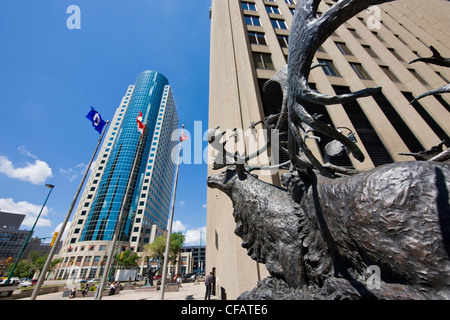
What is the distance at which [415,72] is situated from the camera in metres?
14.4

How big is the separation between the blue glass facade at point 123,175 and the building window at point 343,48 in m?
35.0

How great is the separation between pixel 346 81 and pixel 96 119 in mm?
14916

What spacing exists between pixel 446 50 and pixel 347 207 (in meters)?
20.4

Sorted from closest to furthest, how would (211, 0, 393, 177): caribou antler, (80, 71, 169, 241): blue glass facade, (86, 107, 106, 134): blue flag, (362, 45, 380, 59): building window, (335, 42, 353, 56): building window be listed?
1. (211, 0, 393, 177): caribou antler
2. (86, 107, 106, 134): blue flag
3. (335, 42, 353, 56): building window
4. (362, 45, 380, 59): building window
5. (80, 71, 169, 241): blue glass facade

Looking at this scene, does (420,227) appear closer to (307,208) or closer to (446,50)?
(307,208)

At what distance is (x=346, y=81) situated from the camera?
1233 centimetres

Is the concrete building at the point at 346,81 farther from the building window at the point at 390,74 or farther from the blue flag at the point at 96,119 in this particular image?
the blue flag at the point at 96,119

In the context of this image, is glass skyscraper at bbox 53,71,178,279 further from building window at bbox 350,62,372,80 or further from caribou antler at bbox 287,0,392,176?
caribou antler at bbox 287,0,392,176

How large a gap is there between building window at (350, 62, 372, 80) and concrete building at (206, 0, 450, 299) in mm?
70

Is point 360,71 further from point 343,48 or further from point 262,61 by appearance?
point 262,61

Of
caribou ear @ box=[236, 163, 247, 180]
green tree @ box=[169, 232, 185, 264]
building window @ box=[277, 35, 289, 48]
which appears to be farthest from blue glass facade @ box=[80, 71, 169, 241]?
caribou ear @ box=[236, 163, 247, 180]

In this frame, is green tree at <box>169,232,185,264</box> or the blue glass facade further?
the blue glass facade

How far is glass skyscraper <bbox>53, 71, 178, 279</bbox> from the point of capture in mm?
45969
